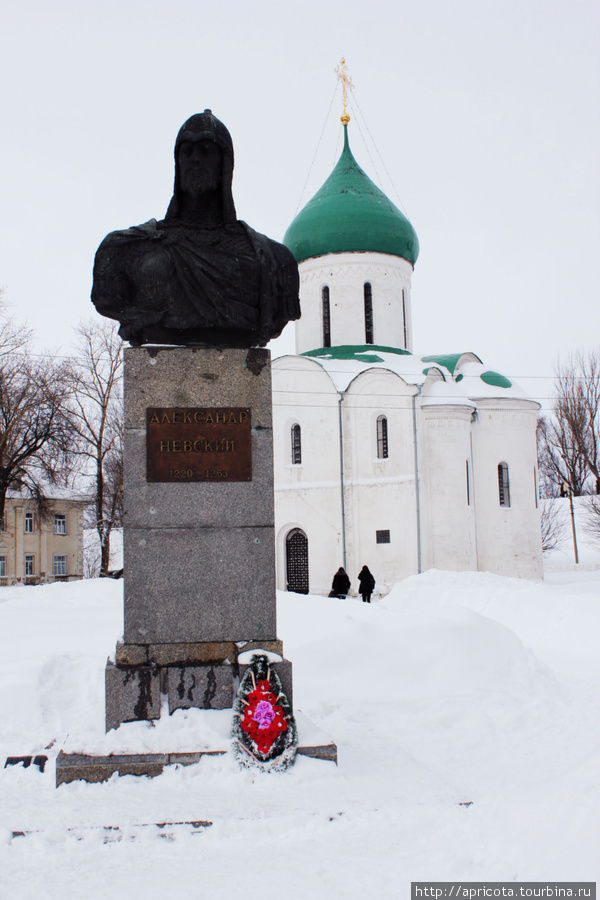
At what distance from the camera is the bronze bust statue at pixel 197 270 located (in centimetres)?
523

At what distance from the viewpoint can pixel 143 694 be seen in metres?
4.73

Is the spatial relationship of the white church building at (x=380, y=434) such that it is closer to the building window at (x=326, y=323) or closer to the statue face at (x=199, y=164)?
the building window at (x=326, y=323)

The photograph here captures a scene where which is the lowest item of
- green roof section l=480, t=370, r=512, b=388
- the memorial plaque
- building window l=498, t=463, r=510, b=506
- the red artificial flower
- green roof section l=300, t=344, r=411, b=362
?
the red artificial flower

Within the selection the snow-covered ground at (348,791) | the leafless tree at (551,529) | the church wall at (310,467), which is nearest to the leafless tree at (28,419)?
the church wall at (310,467)

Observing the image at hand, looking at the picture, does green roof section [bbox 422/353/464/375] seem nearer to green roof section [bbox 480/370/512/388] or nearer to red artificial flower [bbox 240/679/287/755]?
green roof section [bbox 480/370/512/388]

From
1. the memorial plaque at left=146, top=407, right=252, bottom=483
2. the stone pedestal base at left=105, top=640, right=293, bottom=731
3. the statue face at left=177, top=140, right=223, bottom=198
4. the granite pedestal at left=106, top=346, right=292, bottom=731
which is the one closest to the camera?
the stone pedestal base at left=105, top=640, right=293, bottom=731

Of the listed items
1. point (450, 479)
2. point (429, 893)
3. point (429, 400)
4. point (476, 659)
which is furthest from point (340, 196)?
point (429, 893)

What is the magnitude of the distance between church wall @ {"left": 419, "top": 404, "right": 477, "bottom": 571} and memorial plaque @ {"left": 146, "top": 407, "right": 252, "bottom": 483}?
1815 cm

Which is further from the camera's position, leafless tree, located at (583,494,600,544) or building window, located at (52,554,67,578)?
leafless tree, located at (583,494,600,544)

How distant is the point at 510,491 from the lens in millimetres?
24984

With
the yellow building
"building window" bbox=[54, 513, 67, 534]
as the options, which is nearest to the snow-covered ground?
the yellow building

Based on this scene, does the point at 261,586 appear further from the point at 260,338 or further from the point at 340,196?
the point at 340,196

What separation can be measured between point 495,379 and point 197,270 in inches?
850

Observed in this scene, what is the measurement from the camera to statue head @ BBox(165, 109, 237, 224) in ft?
17.4
